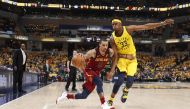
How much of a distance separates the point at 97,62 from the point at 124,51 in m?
0.87

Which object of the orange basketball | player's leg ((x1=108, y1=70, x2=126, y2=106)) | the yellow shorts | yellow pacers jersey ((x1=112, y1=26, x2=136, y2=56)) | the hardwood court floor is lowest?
the hardwood court floor

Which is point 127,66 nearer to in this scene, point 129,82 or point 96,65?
point 129,82

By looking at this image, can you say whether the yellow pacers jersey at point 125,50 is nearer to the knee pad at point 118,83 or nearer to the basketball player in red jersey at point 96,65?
the knee pad at point 118,83

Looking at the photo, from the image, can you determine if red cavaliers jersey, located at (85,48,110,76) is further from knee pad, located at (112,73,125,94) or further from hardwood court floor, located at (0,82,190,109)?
hardwood court floor, located at (0,82,190,109)

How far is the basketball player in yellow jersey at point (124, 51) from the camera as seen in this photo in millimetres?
8492

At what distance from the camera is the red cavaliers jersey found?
8.09 meters

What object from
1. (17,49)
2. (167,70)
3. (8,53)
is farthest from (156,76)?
(17,49)

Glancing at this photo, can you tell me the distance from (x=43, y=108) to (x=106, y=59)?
5.89 ft

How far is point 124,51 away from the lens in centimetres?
871

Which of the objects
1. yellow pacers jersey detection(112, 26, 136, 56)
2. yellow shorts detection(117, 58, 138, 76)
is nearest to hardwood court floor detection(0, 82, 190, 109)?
yellow shorts detection(117, 58, 138, 76)

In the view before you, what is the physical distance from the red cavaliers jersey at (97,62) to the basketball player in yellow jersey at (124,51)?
12.0 inches

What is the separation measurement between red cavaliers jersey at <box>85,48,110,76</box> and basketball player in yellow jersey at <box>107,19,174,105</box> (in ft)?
1.00

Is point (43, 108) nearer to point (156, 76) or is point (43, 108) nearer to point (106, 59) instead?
point (106, 59)

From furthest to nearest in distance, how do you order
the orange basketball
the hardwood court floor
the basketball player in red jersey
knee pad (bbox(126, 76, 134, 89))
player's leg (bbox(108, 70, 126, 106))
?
the hardwood court floor → knee pad (bbox(126, 76, 134, 89)) → player's leg (bbox(108, 70, 126, 106)) → the basketball player in red jersey → the orange basketball
